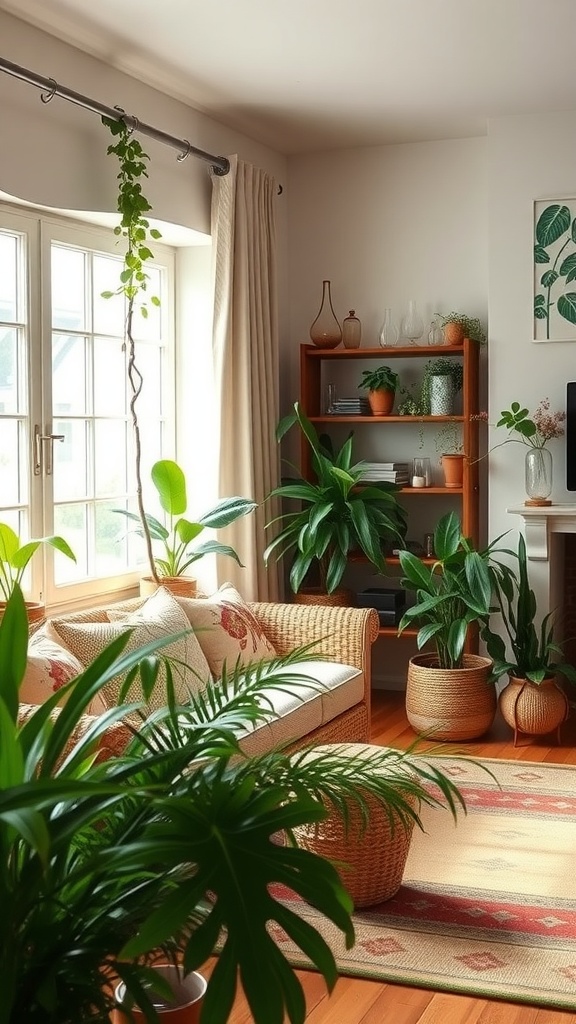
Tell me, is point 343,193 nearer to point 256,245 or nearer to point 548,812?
point 256,245

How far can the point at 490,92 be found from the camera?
4.84m

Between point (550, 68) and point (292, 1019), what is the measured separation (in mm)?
4095

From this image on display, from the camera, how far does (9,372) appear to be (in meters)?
4.09

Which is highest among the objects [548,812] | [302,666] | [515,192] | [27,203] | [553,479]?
[515,192]

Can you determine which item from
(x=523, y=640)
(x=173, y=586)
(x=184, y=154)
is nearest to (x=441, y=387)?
(x=523, y=640)

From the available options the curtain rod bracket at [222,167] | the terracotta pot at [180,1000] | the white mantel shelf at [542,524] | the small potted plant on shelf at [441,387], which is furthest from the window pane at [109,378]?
the terracotta pot at [180,1000]

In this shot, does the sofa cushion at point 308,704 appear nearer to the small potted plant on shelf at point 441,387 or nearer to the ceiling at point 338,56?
the small potted plant on shelf at point 441,387

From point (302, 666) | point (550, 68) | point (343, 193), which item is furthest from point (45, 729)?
point (343, 193)

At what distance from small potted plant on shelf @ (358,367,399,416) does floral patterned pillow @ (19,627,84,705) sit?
8.88 ft

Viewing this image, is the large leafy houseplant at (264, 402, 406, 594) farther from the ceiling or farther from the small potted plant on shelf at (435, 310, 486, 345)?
the ceiling

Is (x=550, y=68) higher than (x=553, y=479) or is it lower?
higher

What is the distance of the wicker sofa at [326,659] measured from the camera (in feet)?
12.7

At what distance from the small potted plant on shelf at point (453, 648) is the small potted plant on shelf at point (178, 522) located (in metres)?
0.85

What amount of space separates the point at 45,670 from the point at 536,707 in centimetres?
246
